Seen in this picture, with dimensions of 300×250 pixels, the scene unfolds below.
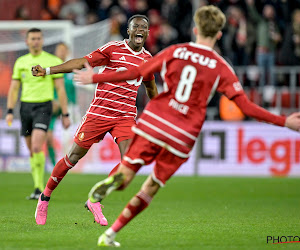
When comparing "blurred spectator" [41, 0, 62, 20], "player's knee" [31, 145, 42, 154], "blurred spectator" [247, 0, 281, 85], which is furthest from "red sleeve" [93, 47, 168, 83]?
"blurred spectator" [41, 0, 62, 20]

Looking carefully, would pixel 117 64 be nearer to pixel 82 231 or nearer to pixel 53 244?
pixel 82 231

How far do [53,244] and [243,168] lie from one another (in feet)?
37.0

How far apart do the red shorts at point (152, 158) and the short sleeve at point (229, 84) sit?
68 centimetres

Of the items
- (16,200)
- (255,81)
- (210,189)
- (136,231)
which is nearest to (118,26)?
(255,81)

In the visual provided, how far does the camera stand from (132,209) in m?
5.90

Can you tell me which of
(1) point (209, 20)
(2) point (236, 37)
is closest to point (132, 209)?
(1) point (209, 20)

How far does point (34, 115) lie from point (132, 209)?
5394mm

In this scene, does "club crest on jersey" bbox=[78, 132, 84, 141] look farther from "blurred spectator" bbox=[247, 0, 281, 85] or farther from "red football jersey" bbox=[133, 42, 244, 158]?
"blurred spectator" bbox=[247, 0, 281, 85]

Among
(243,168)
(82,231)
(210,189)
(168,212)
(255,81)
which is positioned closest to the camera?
(82,231)

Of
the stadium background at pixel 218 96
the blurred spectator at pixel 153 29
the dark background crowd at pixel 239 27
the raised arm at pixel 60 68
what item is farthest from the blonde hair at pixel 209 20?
the blurred spectator at pixel 153 29

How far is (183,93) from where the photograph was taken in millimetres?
5910

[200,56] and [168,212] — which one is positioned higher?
[200,56]

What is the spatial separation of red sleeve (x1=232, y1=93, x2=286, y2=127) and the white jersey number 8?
39cm

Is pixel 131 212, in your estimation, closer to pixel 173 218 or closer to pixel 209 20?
pixel 209 20
